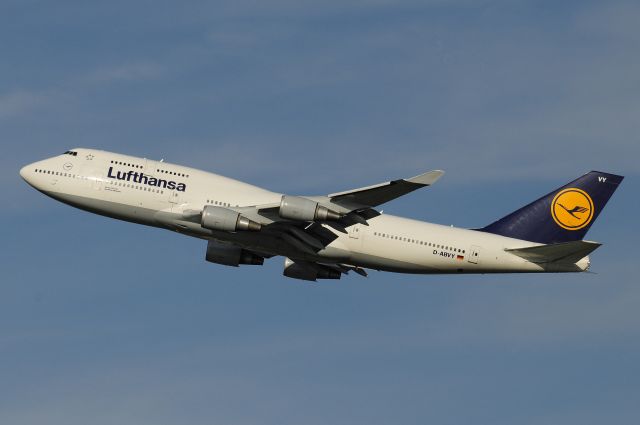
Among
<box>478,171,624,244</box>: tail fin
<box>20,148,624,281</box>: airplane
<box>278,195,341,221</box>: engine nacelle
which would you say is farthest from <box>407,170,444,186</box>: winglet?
<box>478,171,624,244</box>: tail fin

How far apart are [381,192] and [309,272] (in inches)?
402

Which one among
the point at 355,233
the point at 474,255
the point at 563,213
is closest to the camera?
the point at 355,233

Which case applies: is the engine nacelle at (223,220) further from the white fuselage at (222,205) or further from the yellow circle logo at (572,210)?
the yellow circle logo at (572,210)

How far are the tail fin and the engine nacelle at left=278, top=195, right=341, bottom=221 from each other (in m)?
11.2

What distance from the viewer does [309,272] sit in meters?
59.8

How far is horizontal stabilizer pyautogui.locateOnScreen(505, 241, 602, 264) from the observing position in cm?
5450

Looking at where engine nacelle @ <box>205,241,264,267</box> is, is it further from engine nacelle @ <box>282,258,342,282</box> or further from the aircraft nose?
the aircraft nose

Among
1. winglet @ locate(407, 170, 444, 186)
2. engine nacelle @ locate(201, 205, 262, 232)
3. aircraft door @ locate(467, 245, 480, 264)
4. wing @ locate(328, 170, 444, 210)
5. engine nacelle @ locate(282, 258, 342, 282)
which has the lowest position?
engine nacelle @ locate(282, 258, 342, 282)

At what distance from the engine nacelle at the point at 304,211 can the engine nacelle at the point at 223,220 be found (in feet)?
6.73

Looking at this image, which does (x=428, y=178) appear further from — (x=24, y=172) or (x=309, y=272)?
(x=24, y=172)

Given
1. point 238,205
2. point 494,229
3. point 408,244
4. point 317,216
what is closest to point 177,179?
point 238,205

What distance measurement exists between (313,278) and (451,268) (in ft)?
26.4

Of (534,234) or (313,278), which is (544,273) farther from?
(313,278)

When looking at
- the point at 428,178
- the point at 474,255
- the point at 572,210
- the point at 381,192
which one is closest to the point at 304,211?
the point at 381,192
